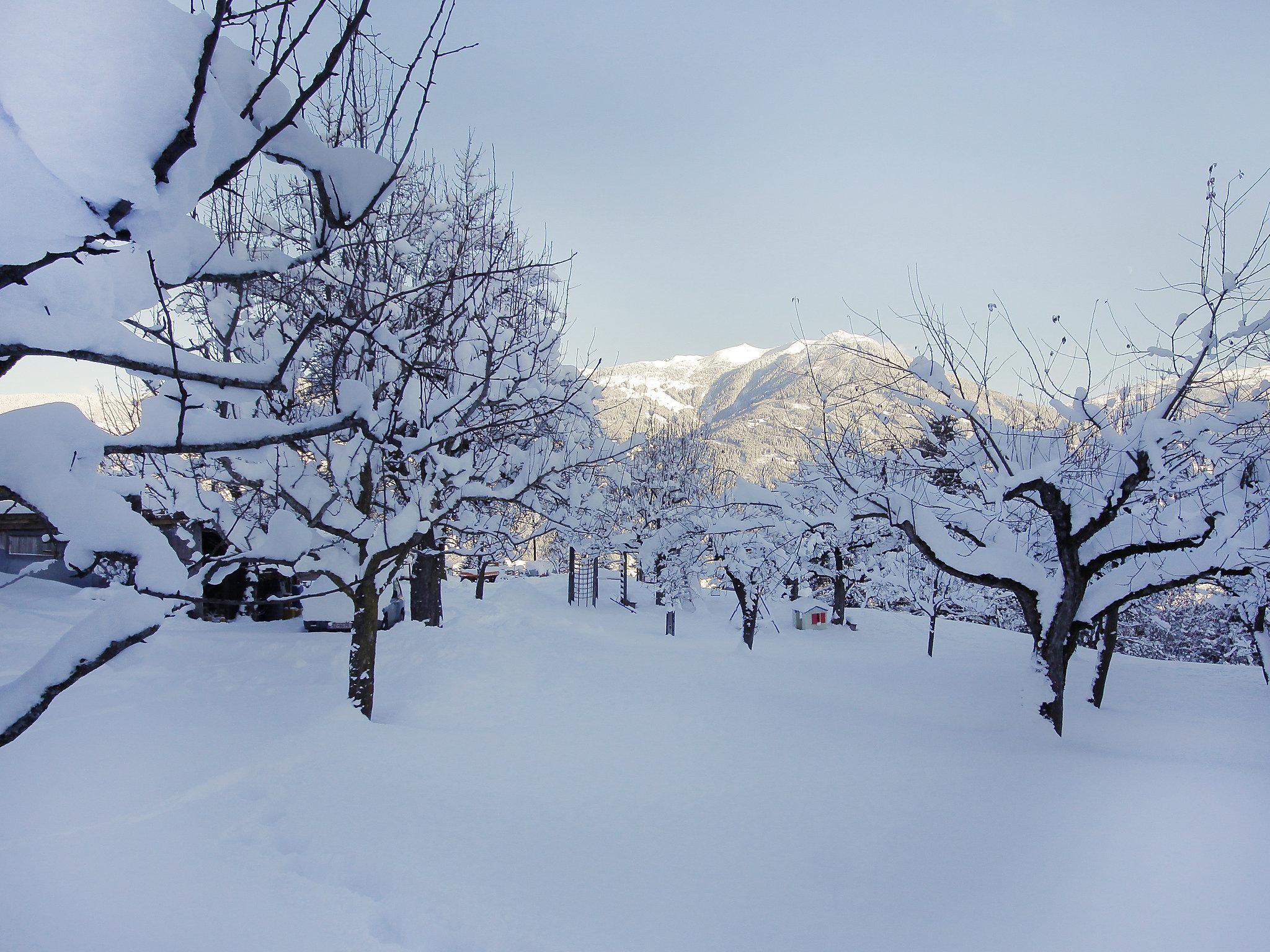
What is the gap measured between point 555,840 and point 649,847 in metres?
0.57

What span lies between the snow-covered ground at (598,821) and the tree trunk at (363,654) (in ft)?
0.60

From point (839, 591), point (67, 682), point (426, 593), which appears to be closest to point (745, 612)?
point (426, 593)

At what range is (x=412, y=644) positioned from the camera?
973cm

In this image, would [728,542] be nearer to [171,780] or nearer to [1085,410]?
[1085,410]

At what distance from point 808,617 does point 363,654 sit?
15929mm

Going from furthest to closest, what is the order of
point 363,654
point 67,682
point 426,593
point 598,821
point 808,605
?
point 808,605, point 426,593, point 363,654, point 598,821, point 67,682

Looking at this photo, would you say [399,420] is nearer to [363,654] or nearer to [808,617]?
[363,654]

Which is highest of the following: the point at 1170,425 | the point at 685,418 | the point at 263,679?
the point at 685,418

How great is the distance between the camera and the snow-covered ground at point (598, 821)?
2.81 metres

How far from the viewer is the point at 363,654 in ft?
19.5

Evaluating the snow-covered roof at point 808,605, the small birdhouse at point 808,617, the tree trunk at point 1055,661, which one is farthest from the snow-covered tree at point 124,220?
the snow-covered roof at point 808,605

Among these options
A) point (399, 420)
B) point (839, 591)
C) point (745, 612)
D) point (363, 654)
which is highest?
point (399, 420)

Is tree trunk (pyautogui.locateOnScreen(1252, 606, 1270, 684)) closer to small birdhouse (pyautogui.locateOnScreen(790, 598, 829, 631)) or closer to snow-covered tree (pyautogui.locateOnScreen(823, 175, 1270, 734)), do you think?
snow-covered tree (pyautogui.locateOnScreen(823, 175, 1270, 734))

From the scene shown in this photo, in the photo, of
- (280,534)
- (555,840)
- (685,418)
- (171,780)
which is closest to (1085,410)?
(555,840)
